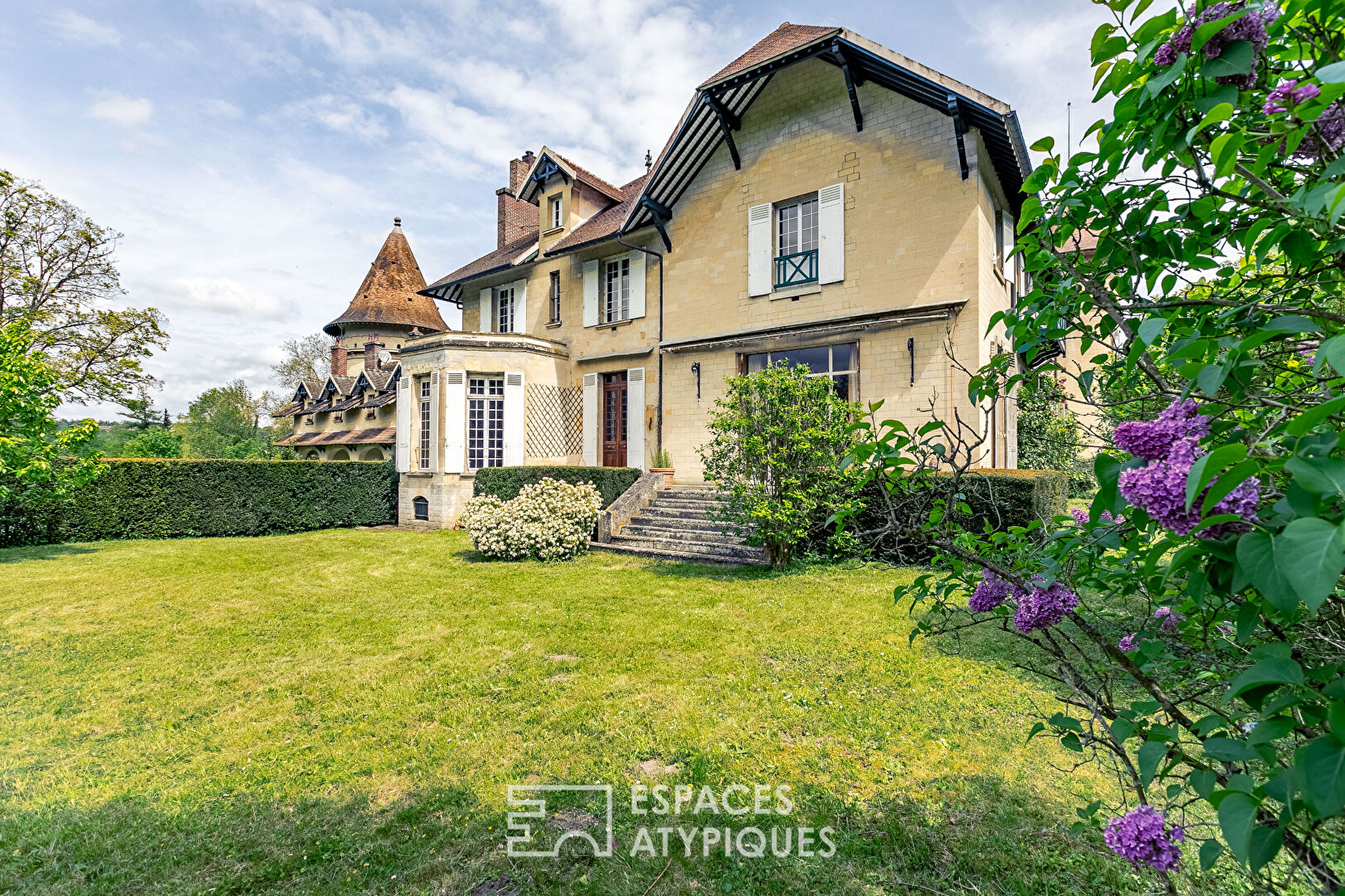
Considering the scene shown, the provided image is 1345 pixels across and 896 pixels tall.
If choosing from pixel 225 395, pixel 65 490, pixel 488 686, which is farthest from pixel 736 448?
pixel 225 395

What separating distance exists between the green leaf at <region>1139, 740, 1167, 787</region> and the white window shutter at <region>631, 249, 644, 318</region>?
14.0 m

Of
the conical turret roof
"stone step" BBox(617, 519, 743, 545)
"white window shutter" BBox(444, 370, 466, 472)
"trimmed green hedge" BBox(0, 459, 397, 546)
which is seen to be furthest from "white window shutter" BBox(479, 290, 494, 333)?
the conical turret roof

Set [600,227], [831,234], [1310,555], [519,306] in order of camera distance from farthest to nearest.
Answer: [519,306], [600,227], [831,234], [1310,555]

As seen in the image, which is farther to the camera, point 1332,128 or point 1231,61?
point 1332,128

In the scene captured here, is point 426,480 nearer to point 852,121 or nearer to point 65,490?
point 65,490

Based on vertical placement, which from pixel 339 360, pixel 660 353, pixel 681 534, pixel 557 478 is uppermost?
pixel 339 360

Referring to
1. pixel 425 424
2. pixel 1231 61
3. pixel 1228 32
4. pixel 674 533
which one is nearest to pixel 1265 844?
pixel 1231 61

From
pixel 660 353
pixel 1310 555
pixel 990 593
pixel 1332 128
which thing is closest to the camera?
pixel 1310 555

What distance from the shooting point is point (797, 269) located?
12.1m

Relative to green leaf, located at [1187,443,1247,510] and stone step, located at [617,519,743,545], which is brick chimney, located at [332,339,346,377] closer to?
stone step, located at [617,519,743,545]

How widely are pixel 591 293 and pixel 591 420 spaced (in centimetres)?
358

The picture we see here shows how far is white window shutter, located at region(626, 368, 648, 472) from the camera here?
14.2m

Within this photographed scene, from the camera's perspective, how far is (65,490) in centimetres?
1047

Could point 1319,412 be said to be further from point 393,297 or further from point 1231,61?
point 393,297
